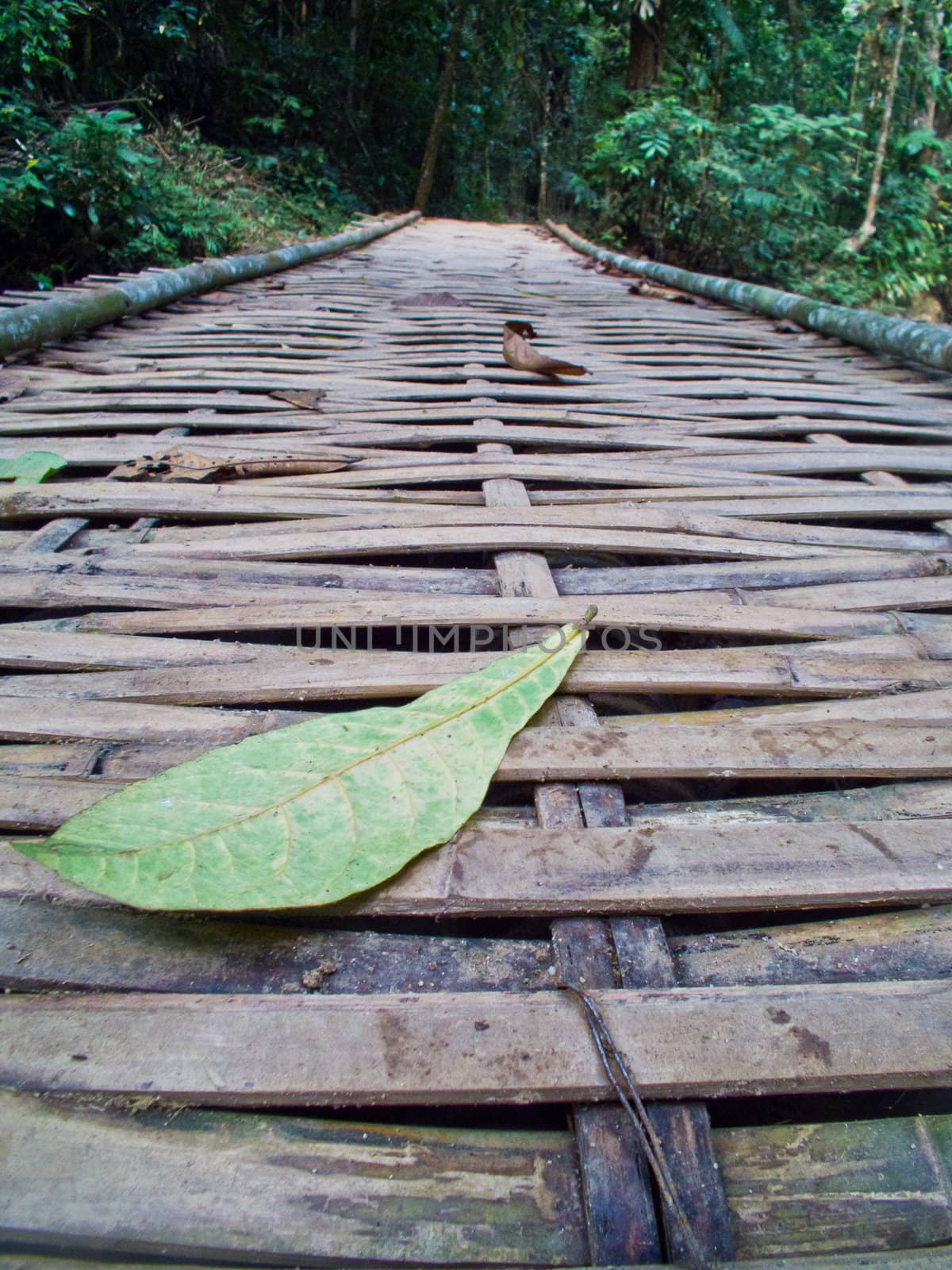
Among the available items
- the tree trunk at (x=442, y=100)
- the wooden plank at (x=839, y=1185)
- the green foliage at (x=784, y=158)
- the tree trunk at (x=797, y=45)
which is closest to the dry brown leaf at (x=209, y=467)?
the wooden plank at (x=839, y=1185)

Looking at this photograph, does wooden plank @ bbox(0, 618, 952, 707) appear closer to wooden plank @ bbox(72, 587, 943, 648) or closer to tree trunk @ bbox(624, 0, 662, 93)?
wooden plank @ bbox(72, 587, 943, 648)

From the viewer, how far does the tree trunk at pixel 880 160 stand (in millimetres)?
5816

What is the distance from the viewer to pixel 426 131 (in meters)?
9.99

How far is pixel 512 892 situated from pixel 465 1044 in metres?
0.10

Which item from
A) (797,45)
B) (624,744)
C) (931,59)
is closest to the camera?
(624,744)

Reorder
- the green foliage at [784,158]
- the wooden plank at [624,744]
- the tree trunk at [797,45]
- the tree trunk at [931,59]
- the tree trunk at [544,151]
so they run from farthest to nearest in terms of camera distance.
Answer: the tree trunk at [544,151] < the tree trunk at [797,45] < the tree trunk at [931,59] < the green foliage at [784,158] < the wooden plank at [624,744]

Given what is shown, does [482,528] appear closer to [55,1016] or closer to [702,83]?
[55,1016]

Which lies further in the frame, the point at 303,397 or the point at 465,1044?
the point at 303,397

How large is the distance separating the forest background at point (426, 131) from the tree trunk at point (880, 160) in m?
0.03

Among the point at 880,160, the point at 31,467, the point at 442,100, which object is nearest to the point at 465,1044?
the point at 31,467

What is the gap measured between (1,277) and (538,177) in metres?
10.7

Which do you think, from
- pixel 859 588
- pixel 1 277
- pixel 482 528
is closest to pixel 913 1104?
pixel 859 588

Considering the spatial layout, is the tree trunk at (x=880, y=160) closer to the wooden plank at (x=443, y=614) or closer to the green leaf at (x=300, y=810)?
the wooden plank at (x=443, y=614)

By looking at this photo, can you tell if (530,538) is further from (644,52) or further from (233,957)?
(644,52)
